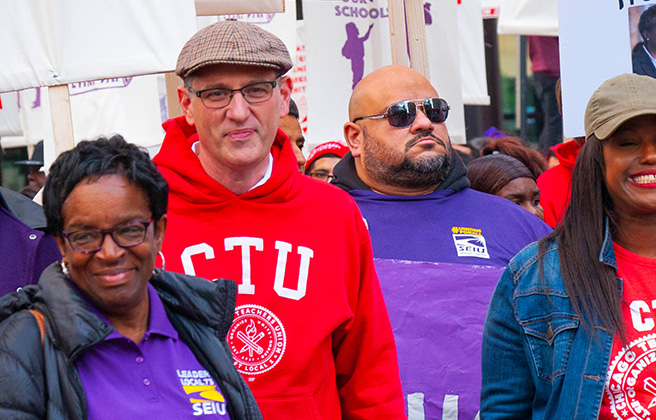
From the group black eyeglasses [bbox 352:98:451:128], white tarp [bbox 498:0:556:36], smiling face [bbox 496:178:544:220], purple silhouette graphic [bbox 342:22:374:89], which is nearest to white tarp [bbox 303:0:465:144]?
purple silhouette graphic [bbox 342:22:374:89]

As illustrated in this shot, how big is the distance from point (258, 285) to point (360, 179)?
1.52 m

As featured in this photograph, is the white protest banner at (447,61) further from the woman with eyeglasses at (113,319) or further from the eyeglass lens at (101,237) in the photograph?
the eyeglass lens at (101,237)

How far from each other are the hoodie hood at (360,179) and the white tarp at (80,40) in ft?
3.10

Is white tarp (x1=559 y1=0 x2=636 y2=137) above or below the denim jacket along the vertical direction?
above

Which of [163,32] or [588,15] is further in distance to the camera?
[588,15]

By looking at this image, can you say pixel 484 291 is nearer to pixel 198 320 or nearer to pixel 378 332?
pixel 378 332

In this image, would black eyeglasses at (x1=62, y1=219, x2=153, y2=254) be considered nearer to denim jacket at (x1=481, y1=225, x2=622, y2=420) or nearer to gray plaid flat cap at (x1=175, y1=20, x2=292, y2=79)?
gray plaid flat cap at (x1=175, y1=20, x2=292, y2=79)

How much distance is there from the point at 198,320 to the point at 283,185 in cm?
68

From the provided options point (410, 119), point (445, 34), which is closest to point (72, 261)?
point (410, 119)

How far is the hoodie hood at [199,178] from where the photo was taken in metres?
3.01

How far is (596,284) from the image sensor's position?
8.89ft

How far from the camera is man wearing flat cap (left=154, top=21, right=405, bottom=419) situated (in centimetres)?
288

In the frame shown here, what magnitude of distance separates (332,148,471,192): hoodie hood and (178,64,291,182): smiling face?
1327mm

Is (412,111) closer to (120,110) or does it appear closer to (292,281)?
(292,281)
